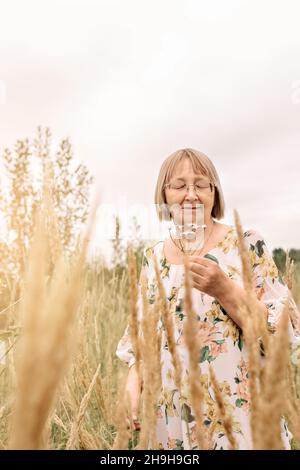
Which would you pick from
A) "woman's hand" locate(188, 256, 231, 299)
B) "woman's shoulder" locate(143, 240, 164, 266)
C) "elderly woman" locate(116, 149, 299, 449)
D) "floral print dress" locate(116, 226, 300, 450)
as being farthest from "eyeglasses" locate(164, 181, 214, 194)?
"woman's hand" locate(188, 256, 231, 299)

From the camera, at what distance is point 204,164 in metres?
1.52

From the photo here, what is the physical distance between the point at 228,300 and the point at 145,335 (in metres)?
0.67

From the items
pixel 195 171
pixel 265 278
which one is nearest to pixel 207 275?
pixel 265 278

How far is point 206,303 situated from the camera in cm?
146

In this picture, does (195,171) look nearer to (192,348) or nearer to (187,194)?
(187,194)

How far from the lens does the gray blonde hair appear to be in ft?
5.01

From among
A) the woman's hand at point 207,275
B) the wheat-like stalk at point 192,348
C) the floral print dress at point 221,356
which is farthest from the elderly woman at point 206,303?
the wheat-like stalk at point 192,348

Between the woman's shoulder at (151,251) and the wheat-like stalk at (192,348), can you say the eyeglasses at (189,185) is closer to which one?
the woman's shoulder at (151,251)

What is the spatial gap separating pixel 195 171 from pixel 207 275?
0.53m

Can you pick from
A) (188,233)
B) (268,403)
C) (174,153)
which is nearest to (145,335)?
(268,403)

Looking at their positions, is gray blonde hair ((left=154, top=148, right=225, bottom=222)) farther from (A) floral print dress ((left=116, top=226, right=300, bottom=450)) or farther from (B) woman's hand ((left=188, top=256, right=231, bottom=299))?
(B) woman's hand ((left=188, top=256, right=231, bottom=299))

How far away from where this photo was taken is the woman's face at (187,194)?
4.73 ft
